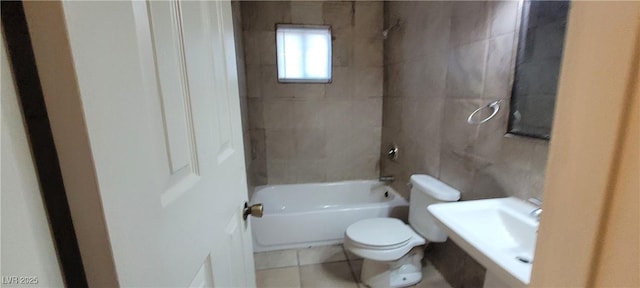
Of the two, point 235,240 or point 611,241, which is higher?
point 611,241

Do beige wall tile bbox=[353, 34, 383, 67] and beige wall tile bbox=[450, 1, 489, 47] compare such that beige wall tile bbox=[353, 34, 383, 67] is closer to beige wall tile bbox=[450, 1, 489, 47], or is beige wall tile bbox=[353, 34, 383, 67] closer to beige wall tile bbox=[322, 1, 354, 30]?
beige wall tile bbox=[322, 1, 354, 30]

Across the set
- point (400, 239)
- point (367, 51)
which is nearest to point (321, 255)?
point (400, 239)

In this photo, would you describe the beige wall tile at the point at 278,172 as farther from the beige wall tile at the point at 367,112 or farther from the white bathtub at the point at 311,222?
the beige wall tile at the point at 367,112

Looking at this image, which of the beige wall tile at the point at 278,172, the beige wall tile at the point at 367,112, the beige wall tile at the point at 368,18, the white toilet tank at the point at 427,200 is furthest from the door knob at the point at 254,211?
the beige wall tile at the point at 368,18

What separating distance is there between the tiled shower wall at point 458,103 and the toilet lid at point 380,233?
36 centimetres

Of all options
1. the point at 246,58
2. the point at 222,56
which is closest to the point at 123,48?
the point at 222,56

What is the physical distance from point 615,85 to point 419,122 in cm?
181

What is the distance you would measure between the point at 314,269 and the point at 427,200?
3.14 ft

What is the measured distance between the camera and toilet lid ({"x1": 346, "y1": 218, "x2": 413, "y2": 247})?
164 centimetres

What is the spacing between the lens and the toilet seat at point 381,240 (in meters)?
1.62

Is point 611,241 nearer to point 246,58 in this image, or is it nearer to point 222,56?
point 222,56

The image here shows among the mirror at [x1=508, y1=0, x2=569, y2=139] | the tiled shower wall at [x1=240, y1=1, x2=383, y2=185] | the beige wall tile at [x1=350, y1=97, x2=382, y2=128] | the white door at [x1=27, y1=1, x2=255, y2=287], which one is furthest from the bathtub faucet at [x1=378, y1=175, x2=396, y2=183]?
the white door at [x1=27, y1=1, x2=255, y2=287]

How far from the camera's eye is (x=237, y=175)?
0.89 m

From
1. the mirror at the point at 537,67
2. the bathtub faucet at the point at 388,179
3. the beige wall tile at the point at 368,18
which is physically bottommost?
the bathtub faucet at the point at 388,179
